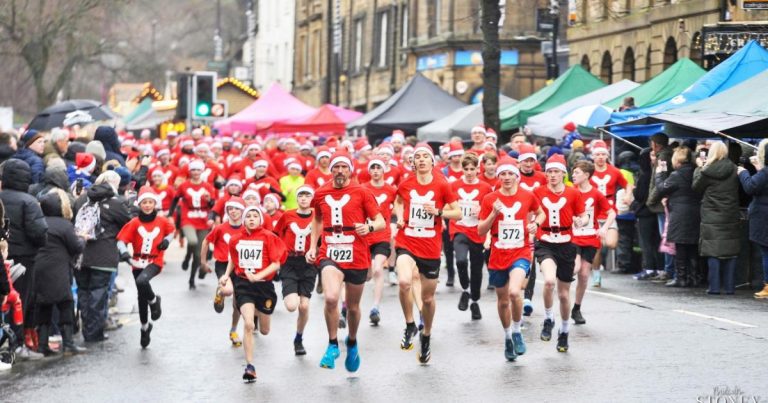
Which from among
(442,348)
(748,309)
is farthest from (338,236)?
(748,309)

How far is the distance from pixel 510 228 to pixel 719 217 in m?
6.33

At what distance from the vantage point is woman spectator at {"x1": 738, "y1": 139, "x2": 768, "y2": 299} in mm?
18719

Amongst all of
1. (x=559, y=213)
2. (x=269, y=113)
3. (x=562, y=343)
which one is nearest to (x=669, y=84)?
(x=559, y=213)

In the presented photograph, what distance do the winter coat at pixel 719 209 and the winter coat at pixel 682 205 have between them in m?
0.50

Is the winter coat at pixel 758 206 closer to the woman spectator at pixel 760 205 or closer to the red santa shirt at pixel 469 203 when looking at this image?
the woman spectator at pixel 760 205

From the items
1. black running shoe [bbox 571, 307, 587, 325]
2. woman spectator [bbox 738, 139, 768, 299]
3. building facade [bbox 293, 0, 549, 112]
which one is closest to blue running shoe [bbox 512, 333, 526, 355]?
black running shoe [bbox 571, 307, 587, 325]

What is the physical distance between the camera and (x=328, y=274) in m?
13.5

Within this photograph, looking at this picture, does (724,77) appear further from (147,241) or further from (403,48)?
(403,48)

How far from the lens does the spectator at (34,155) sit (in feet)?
59.7

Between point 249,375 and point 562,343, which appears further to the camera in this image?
point 562,343

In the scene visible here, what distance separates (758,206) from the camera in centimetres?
1902

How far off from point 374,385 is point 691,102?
11.2 meters

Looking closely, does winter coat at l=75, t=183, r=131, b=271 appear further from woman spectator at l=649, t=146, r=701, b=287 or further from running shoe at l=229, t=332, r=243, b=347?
woman spectator at l=649, t=146, r=701, b=287

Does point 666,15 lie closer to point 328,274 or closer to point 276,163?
point 276,163
